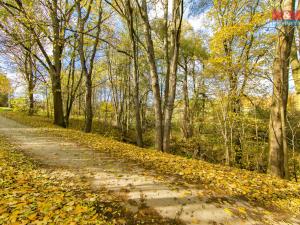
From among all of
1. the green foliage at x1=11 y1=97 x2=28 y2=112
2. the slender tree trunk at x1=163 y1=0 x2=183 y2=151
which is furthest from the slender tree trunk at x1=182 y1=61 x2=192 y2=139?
the green foliage at x1=11 y1=97 x2=28 y2=112

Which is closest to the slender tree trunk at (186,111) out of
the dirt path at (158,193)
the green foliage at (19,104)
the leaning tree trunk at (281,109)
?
the leaning tree trunk at (281,109)

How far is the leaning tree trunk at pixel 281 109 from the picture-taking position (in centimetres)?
577

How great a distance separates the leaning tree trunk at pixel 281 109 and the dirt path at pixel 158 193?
3260mm

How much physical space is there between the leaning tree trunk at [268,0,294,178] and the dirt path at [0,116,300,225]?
10.7ft

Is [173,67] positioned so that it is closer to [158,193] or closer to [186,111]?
[158,193]

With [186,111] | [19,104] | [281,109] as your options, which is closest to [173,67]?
[281,109]

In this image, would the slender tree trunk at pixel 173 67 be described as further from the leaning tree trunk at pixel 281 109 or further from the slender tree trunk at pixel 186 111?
the slender tree trunk at pixel 186 111

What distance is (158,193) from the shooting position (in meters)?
3.48

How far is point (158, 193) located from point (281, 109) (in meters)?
4.86

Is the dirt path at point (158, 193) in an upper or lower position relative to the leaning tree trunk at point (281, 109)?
lower

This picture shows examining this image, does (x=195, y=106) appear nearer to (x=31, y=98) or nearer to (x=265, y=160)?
(x=265, y=160)

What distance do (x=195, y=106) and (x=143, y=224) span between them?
14935 millimetres

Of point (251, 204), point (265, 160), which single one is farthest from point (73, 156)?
point (265, 160)

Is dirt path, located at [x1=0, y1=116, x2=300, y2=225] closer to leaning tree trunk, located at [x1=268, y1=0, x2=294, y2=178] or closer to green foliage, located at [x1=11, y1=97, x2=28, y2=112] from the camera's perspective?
leaning tree trunk, located at [x1=268, y1=0, x2=294, y2=178]
